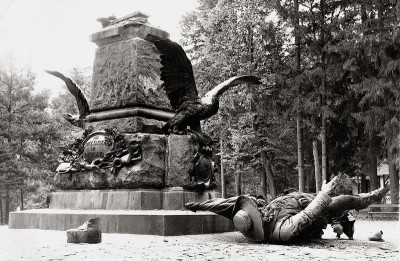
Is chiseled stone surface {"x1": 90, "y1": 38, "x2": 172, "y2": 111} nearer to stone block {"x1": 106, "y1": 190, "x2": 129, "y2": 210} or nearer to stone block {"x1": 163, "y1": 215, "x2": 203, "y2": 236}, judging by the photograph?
stone block {"x1": 106, "y1": 190, "x2": 129, "y2": 210}

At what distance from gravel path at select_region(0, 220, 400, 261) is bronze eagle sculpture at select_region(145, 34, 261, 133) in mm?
2245

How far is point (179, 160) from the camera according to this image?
8234mm

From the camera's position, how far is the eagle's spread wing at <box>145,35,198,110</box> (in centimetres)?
851

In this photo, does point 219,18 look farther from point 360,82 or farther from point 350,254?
point 350,254

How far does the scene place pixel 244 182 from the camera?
34156 millimetres

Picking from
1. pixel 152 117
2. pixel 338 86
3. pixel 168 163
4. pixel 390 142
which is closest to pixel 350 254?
pixel 168 163

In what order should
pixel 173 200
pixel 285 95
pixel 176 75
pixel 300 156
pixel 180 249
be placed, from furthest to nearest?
pixel 285 95
pixel 300 156
pixel 176 75
pixel 173 200
pixel 180 249

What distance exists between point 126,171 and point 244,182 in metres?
26.4

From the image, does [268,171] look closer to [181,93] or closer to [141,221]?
[181,93]

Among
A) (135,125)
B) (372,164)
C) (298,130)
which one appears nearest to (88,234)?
(135,125)

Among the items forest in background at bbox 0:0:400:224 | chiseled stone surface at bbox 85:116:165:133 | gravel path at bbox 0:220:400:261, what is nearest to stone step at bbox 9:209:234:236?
gravel path at bbox 0:220:400:261

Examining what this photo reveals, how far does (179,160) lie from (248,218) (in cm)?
234

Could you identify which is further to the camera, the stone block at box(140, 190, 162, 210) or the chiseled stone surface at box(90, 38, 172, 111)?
the chiseled stone surface at box(90, 38, 172, 111)

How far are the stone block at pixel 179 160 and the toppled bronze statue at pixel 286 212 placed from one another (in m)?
1.67
